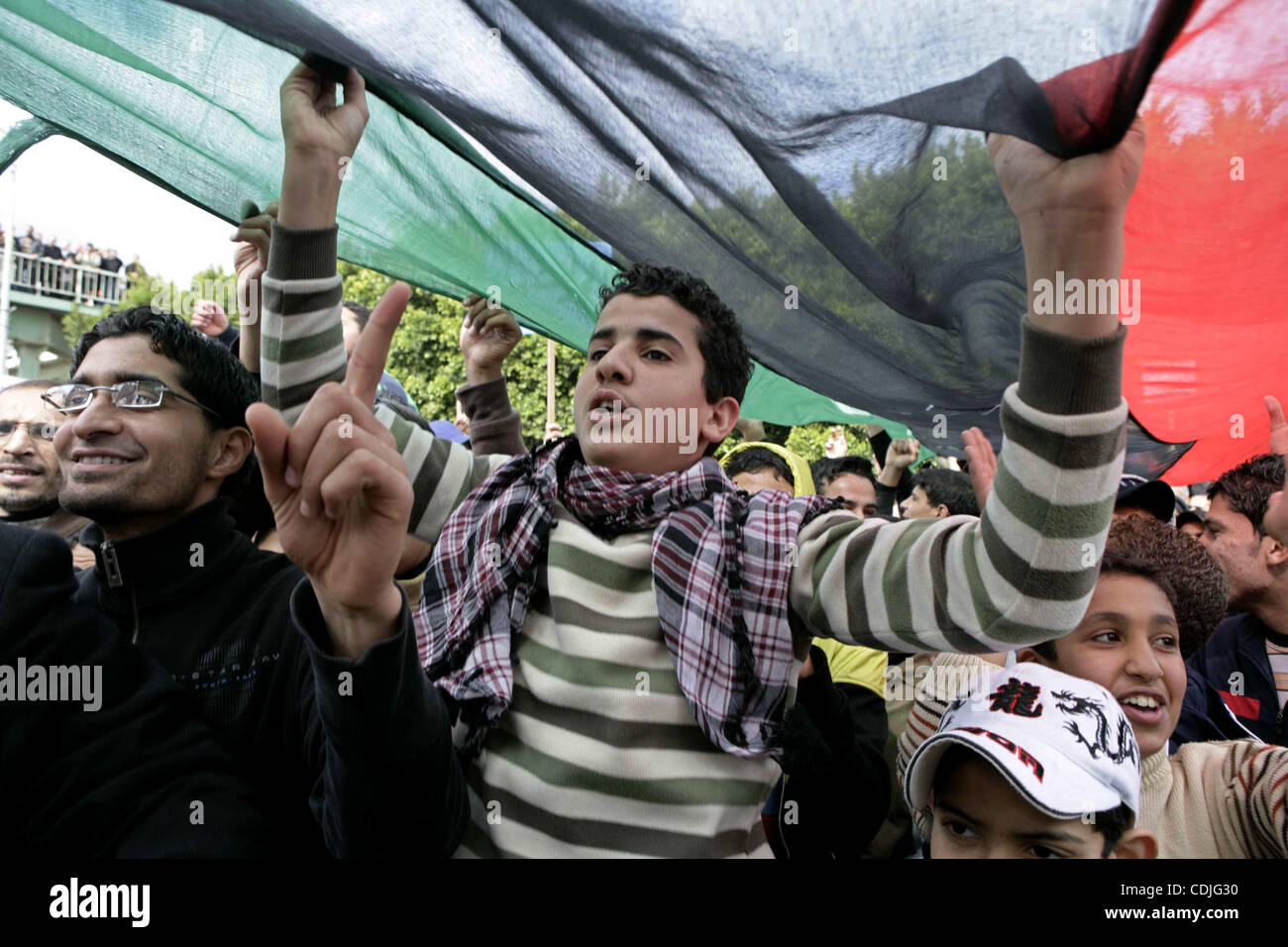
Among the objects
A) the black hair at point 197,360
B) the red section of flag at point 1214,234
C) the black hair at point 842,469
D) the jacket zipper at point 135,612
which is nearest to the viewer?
the red section of flag at point 1214,234

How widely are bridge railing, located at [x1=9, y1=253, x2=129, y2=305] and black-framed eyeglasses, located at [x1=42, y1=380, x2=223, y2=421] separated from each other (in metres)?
30.5

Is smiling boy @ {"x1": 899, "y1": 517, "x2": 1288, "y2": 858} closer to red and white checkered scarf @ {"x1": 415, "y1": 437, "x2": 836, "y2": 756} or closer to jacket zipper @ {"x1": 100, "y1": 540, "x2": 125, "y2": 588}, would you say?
red and white checkered scarf @ {"x1": 415, "y1": 437, "x2": 836, "y2": 756}

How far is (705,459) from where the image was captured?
1.71 metres

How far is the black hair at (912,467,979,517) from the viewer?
4.46 m

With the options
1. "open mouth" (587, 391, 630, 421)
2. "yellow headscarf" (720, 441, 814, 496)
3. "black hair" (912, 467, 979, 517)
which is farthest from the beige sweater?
"black hair" (912, 467, 979, 517)

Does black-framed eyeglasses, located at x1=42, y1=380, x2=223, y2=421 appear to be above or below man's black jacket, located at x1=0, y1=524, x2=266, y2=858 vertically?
A: above

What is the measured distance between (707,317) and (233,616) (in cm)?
111

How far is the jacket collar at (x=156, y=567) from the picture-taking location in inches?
73.4

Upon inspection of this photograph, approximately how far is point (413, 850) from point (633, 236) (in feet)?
4.16

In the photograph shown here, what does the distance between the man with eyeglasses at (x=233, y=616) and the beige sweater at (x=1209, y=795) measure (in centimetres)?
109

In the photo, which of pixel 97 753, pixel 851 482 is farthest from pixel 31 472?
pixel 851 482

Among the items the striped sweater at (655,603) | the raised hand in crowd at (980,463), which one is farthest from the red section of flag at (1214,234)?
the striped sweater at (655,603)

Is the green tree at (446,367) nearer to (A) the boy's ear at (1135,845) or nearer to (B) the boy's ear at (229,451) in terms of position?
(B) the boy's ear at (229,451)
